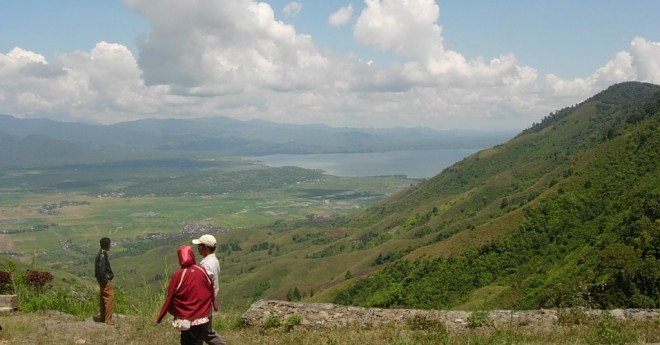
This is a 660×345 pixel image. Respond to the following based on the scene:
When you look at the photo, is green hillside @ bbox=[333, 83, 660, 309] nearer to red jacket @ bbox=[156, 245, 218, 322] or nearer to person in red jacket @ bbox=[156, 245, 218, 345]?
person in red jacket @ bbox=[156, 245, 218, 345]

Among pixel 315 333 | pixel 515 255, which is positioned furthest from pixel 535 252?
pixel 315 333

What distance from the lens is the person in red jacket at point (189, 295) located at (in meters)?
7.84

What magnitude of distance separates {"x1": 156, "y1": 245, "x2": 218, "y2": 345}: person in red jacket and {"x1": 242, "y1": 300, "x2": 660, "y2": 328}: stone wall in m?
4.04

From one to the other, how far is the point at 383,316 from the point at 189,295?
242 inches

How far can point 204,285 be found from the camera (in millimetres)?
8039

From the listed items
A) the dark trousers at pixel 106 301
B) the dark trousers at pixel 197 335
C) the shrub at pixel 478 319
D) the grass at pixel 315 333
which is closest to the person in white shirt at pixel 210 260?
the dark trousers at pixel 197 335

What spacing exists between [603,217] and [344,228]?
435 feet

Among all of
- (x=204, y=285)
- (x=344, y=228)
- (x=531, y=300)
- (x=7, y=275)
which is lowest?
(x=344, y=228)

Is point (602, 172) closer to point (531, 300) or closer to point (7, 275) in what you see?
point (531, 300)

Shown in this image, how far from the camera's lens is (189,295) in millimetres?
7891

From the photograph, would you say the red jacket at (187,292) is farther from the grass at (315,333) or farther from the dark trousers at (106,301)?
the dark trousers at (106,301)

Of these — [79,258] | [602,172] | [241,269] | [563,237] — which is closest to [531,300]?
[563,237]

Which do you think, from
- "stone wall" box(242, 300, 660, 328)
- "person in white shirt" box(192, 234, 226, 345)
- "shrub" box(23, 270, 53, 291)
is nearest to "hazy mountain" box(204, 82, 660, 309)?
"stone wall" box(242, 300, 660, 328)

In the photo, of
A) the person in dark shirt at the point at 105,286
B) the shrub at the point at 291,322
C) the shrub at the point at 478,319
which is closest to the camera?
the shrub at the point at 478,319
